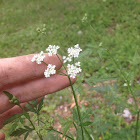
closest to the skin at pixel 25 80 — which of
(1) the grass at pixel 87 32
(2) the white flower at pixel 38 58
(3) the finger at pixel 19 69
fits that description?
(3) the finger at pixel 19 69

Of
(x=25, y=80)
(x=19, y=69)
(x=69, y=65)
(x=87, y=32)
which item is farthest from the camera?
(x=87, y=32)

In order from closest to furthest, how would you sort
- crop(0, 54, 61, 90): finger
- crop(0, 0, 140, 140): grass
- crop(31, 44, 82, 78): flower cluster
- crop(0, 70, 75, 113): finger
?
1. crop(31, 44, 82, 78): flower cluster
2. crop(0, 54, 61, 90): finger
3. crop(0, 70, 75, 113): finger
4. crop(0, 0, 140, 140): grass

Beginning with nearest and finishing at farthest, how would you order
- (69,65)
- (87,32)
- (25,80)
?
(69,65) < (25,80) < (87,32)

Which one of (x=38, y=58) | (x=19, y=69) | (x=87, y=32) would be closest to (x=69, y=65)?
(x=38, y=58)

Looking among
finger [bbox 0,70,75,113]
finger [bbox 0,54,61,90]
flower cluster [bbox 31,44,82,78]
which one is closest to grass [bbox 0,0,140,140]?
finger [bbox 0,70,75,113]

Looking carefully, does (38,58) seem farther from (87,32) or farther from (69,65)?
(87,32)

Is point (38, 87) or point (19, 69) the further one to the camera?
point (38, 87)

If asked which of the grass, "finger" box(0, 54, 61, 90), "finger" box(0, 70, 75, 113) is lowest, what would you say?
"finger" box(0, 70, 75, 113)

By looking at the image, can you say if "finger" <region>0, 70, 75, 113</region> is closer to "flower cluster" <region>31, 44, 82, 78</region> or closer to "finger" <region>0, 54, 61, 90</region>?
"finger" <region>0, 54, 61, 90</region>

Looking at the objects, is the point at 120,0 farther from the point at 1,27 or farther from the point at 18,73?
the point at 18,73
